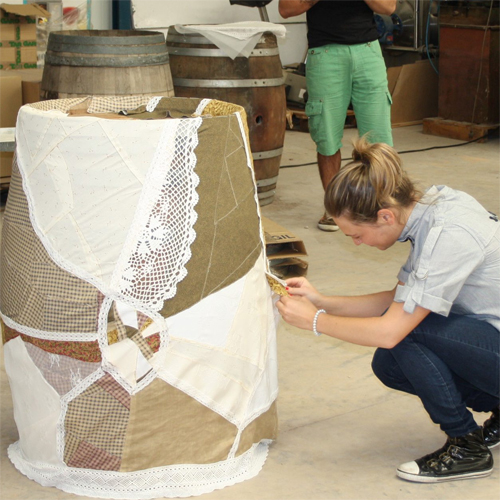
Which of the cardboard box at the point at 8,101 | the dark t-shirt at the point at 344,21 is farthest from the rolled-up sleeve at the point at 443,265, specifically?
the cardboard box at the point at 8,101

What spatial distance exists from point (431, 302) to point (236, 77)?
8.35ft

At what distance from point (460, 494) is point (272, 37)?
285 centimetres

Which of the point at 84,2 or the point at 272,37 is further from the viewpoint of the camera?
the point at 84,2

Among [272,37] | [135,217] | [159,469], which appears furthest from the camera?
[272,37]

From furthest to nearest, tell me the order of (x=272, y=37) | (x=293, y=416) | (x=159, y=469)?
(x=272, y=37) < (x=293, y=416) < (x=159, y=469)

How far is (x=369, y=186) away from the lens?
1.72m

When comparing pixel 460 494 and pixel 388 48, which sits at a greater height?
pixel 388 48

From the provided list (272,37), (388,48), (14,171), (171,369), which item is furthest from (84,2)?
(171,369)

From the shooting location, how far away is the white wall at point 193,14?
5.95m

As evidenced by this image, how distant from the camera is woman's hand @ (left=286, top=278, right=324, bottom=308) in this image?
198cm

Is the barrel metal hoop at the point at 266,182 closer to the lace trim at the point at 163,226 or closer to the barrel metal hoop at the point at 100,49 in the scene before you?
the barrel metal hoop at the point at 100,49

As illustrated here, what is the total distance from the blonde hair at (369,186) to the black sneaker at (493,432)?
68 cm

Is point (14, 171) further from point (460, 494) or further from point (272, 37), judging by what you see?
point (272, 37)

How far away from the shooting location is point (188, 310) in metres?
1.71
